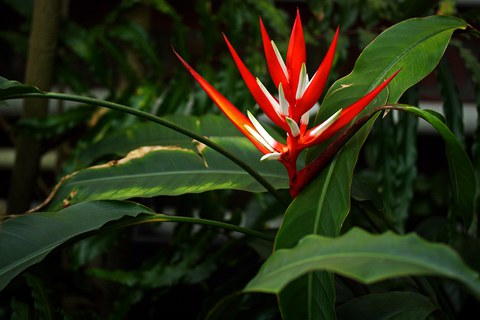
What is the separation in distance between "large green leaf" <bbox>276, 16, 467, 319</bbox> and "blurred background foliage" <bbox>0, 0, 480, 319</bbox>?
16 cm

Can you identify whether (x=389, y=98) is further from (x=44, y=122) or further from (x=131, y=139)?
(x=44, y=122)

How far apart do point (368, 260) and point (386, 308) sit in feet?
0.87

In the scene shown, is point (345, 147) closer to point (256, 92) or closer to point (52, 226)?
point (256, 92)

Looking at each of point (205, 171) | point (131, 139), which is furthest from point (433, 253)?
point (131, 139)

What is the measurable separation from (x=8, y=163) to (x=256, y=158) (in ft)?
3.58

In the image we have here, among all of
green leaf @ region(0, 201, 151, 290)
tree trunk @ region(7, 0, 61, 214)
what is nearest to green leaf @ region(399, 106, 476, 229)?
green leaf @ region(0, 201, 151, 290)

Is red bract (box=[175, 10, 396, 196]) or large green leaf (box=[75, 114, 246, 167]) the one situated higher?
red bract (box=[175, 10, 396, 196])

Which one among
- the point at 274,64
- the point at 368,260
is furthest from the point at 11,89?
the point at 368,260

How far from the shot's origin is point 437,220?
1.25 meters

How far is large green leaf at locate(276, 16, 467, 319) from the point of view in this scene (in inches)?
22.0

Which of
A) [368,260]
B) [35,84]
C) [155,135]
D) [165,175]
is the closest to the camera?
[368,260]

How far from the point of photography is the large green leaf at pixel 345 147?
1.83ft

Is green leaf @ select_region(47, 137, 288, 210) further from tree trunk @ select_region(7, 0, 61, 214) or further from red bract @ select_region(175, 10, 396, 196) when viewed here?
tree trunk @ select_region(7, 0, 61, 214)

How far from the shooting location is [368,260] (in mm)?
405
